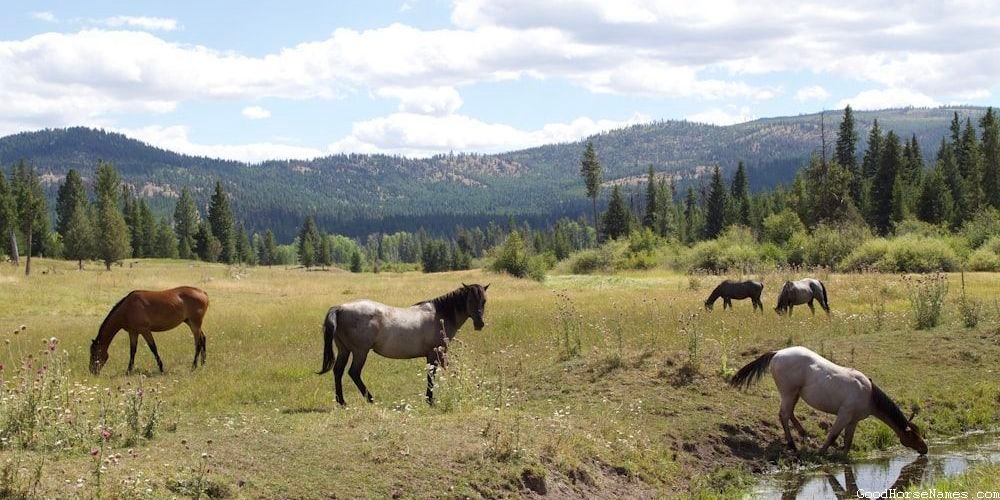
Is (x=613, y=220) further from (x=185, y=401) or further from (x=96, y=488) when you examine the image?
(x=96, y=488)

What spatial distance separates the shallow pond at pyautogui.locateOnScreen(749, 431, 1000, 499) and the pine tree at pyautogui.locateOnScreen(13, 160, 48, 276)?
5603 centimetres

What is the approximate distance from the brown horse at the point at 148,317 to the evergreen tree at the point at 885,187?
77.2 m

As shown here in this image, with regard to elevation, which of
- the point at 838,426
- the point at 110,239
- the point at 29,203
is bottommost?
the point at 838,426

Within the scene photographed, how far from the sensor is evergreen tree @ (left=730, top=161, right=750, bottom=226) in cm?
10850

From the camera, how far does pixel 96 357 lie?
60.4 ft

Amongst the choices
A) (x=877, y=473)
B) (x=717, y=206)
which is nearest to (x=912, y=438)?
(x=877, y=473)

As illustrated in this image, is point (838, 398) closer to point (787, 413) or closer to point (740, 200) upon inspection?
point (787, 413)

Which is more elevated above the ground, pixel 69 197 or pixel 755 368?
pixel 69 197

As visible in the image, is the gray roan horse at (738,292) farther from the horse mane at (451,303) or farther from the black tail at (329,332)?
the black tail at (329,332)

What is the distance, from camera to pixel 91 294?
133ft

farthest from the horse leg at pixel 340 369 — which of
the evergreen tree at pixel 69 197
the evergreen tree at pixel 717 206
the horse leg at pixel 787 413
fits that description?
the evergreen tree at pixel 717 206

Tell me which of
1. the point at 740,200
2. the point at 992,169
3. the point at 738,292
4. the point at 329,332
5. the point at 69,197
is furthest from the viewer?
the point at 740,200

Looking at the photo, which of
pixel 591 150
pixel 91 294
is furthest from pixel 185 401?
pixel 591 150

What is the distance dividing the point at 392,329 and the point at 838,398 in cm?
742
